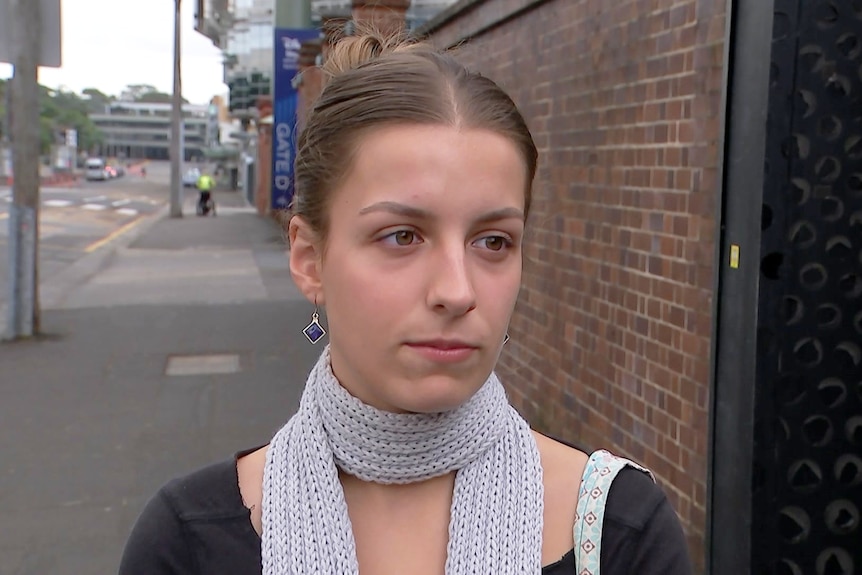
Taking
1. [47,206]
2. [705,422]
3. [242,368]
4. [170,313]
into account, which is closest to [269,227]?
[47,206]

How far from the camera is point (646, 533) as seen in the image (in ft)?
4.64

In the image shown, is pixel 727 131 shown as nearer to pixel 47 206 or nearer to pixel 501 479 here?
pixel 501 479

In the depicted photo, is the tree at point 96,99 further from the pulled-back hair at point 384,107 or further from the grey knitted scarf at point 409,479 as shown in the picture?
the grey knitted scarf at point 409,479

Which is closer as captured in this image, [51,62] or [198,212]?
[51,62]

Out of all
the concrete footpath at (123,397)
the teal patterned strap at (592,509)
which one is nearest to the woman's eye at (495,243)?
the teal patterned strap at (592,509)

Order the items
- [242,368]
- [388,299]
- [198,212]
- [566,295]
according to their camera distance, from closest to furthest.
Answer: [388,299]
[566,295]
[242,368]
[198,212]

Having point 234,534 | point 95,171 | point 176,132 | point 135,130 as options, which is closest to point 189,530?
point 234,534

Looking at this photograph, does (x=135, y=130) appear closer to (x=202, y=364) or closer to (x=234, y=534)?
(x=202, y=364)

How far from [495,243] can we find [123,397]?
6.41 m

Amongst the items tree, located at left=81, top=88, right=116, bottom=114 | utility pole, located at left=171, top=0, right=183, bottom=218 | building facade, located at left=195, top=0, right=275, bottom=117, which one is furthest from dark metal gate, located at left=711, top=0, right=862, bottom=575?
tree, located at left=81, top=88, right=116, bottom=114

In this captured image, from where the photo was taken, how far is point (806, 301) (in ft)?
10.3

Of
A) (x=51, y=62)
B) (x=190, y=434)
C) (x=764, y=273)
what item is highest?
(x=51, y=62)

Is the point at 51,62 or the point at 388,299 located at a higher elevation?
the point at 51,62

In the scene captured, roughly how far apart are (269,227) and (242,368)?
18611mm
